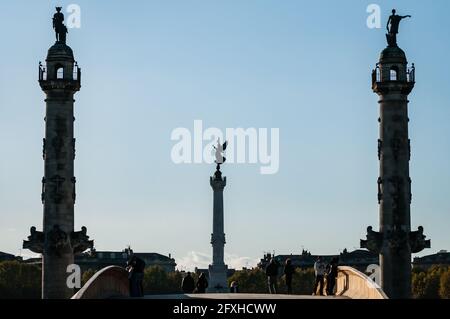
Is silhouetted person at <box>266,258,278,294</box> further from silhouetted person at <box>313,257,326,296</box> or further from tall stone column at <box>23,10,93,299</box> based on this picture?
tall stone column at <box>23,10,93,299</box>

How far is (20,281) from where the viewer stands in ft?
609

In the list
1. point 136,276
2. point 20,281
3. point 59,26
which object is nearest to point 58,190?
point 59,26

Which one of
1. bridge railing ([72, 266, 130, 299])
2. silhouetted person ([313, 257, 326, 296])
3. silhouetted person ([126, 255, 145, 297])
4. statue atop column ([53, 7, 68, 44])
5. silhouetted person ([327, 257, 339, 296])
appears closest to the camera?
bridge railing ([72, 266, 130, 299])

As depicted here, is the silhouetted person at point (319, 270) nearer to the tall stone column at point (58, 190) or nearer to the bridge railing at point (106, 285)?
the bridge railing at point (106, 285)

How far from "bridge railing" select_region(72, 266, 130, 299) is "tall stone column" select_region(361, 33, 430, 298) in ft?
79.8

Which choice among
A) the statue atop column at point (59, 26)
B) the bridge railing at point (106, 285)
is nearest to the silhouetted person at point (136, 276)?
the bridge railing at point (106, 285)

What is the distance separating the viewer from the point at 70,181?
260ft

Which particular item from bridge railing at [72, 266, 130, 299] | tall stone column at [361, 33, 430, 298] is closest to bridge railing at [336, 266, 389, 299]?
bridge railing at [72, 266, 130, 299]

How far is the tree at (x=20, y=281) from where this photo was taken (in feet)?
604

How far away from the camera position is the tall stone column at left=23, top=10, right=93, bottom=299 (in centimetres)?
7762

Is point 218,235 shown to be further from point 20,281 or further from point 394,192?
point 20,281

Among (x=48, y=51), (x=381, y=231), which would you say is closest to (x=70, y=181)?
(x=48, y=51)
